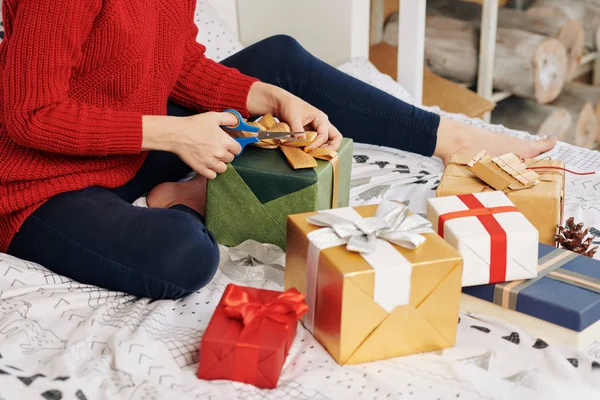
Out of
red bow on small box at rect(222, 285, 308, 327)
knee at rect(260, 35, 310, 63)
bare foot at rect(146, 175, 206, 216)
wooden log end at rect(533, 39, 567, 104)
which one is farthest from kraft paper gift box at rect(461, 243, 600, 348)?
wooden log end at rect(533, 39, 567, 104)

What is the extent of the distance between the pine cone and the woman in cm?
41

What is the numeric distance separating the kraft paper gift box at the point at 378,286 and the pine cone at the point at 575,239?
32 centimetres

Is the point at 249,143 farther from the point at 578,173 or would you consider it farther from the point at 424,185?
the point at 578,173

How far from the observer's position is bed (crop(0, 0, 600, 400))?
893mm

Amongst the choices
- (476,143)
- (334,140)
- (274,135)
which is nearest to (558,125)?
(476,143)

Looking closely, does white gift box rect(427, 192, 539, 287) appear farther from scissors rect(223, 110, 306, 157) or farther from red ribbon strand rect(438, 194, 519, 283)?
scissors rect(223, 110, 306, 157)

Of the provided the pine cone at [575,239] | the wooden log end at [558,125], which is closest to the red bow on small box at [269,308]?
the pine cone at [575,239]

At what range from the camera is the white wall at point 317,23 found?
2070 millimetres

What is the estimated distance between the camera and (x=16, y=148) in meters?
1.15

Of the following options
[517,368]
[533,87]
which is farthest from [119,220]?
[533,87]

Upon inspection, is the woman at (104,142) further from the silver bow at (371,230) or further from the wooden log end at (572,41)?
the wooden log end at (572,41)

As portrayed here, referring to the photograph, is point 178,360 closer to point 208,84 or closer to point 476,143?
point 208,84

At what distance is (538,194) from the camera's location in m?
1.22

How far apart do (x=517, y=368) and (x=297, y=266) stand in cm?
31
